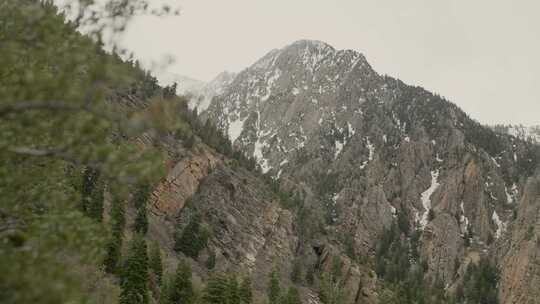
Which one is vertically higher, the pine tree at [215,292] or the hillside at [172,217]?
the hillside at [172,217]

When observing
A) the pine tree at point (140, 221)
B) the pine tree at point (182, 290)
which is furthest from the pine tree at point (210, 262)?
the pine tree at point (182, 290)

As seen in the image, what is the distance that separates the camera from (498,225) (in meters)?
195

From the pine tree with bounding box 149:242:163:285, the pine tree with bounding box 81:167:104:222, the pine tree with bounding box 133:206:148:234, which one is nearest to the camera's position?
the pine tree with bounding box 81:167:104:222

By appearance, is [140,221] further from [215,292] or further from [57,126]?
[57,126]

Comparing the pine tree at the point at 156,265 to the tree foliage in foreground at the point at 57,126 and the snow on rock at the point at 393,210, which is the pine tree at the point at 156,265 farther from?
the snow on rock at the point at 393,210

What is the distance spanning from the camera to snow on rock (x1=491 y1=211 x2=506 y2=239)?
7476 inches

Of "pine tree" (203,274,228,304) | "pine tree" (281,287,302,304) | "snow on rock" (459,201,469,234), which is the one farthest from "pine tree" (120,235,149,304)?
"snow on rock" (459,201,469,234)

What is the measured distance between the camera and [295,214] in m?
127

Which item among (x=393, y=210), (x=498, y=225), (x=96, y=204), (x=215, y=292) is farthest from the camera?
(x=393, y=210)

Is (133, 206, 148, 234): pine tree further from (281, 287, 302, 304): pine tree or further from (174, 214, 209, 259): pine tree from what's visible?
(281, 287, 302, 304): pine tree

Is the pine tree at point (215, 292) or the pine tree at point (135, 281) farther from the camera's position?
the pine tree at point (215, 292)

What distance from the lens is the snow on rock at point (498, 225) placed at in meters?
190

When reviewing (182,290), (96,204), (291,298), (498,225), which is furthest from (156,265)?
(498,225)

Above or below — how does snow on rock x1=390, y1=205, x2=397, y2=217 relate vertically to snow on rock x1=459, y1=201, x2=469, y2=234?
below
